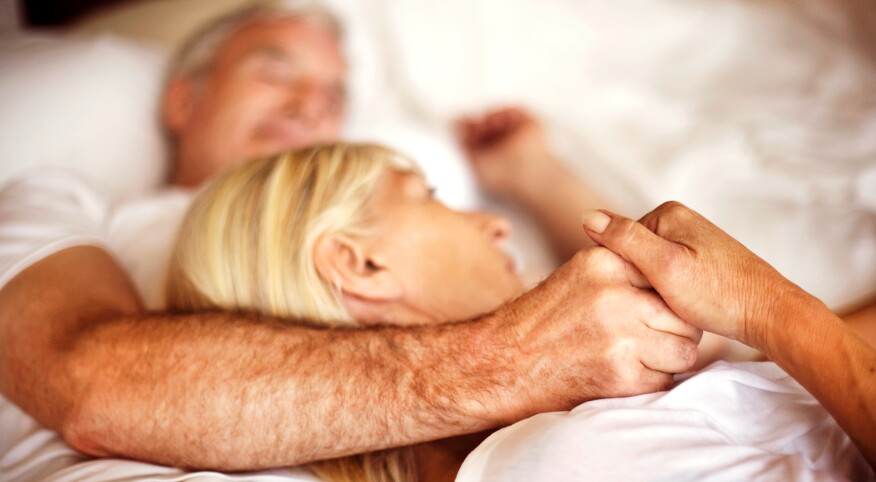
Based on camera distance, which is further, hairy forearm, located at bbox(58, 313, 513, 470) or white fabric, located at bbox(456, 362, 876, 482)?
hairy forearm, located at bbox(58, 313, 513, 470)

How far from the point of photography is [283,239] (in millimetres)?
1129

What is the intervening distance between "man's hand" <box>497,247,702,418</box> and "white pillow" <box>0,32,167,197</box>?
136 cm

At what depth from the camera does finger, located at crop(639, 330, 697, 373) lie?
864mm

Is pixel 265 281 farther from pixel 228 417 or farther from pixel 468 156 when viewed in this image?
pixel 468 156

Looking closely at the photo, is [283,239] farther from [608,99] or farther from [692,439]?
[608,99]

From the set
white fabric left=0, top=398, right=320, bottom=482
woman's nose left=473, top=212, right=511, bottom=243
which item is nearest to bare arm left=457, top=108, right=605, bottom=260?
woman's nose left=473, top=212, right=511, bottom=243

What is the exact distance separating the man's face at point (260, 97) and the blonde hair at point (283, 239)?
59 centimetres

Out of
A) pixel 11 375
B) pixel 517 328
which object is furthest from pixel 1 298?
pixel 517 328

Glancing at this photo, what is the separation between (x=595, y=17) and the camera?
6.81 ft

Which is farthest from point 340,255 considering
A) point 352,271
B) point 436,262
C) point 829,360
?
point 829,360

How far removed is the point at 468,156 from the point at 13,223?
121 cm

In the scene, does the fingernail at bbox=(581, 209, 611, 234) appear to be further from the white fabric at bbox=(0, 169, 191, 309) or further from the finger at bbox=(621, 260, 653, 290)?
the white fabric at bbox=(0, 169, 191, 309)

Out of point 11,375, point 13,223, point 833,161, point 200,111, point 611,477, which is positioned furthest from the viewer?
point 200,111

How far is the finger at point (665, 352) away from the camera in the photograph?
2.83ft
